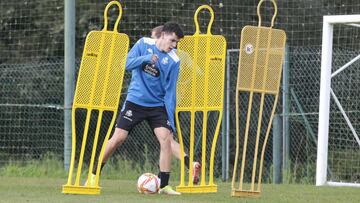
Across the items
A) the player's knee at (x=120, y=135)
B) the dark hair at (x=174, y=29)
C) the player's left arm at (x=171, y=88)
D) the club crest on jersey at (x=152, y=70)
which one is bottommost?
the player's knee at (x=120, y=135)

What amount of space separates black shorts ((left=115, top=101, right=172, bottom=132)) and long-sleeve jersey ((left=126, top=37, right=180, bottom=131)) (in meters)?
0.05

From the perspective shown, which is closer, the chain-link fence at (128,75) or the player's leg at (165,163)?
the player's leg at (165,163)

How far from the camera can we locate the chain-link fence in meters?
16.4

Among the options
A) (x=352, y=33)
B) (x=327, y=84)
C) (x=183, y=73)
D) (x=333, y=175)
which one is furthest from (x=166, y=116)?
(x=352, y=33)

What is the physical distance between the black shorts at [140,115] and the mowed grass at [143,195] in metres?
0.73

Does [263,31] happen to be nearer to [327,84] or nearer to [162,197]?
[162,197]

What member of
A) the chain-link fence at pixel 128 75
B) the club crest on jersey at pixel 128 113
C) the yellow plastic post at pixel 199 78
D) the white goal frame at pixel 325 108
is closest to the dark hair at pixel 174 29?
the yellow plastic post at pixel 199 78

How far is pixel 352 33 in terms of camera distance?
1792 centimetres

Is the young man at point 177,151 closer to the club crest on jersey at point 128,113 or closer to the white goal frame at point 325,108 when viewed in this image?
the club crest on jersey at point 128,113

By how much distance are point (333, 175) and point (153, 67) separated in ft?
16.4

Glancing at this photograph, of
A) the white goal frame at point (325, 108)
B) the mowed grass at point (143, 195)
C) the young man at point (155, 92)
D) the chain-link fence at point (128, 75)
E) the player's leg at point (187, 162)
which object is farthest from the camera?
the chain-link fence at point (128, 75)

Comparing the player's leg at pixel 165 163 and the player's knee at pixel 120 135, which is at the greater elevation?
the player's knee at pixel 120 135

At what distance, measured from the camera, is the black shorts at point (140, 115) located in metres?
11.5

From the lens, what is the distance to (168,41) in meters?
11.2
